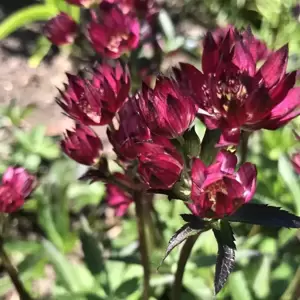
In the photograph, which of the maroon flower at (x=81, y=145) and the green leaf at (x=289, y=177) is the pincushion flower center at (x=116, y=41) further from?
the green leaf at (x=289, y=177)

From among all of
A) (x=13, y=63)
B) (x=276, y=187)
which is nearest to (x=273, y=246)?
(x=276, y=187)

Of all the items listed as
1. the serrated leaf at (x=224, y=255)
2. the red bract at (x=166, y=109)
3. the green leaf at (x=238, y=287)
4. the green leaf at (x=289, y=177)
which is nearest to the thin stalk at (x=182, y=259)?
the serrated leaf at (x=224, y=255)

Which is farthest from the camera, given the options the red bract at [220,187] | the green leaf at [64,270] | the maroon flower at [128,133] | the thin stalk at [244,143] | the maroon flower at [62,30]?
the green leaf at [64,270]

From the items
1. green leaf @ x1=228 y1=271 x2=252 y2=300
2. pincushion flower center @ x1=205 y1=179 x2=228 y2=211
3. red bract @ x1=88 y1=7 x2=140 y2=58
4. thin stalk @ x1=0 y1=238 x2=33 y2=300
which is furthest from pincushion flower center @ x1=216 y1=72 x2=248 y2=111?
green leaf @ x1=228 y1=271 x2=252 y2=300

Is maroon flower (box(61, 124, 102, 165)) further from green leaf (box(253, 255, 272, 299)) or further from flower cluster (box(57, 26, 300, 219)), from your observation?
green leaf (box(253, 255, 272, 299))

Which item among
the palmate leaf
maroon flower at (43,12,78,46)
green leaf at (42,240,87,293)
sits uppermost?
maroon flower at (43,12,78,46)

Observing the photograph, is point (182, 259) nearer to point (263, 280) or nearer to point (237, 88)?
point (237, 88)

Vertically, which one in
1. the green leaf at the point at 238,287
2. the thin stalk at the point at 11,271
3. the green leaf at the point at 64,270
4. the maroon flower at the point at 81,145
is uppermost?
the maroon flower at the point at 81,145
